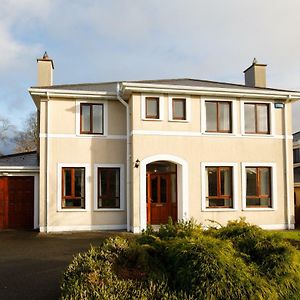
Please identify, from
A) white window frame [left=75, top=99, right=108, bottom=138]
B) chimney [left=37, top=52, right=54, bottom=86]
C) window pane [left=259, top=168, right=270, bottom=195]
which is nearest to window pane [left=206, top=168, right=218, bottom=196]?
window pane [left=259, top=168, right=270, bottom=195]

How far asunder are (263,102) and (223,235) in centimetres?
1033

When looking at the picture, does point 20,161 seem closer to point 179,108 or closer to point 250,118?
point 179,108

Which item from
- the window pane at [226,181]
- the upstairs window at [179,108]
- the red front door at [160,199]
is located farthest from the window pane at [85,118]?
the window pane at [226,181]

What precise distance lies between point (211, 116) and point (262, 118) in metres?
2.33

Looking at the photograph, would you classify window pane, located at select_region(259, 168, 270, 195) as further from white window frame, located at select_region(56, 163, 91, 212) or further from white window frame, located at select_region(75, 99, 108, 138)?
white window frame, located at select_region(56, 163, 91, 212)

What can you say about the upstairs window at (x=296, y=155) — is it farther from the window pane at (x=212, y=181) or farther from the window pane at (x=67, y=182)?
the window pane at (x=67, y=182)

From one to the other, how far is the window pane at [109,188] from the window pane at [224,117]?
15.5 feet

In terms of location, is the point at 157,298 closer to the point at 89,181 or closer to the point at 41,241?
the point at 41,241

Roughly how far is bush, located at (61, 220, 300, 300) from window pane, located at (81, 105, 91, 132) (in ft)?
30.9

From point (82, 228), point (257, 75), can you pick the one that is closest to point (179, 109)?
point (257, 75)

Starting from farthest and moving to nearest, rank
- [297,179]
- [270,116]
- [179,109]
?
[297,179] → [270,116] → [179,109]

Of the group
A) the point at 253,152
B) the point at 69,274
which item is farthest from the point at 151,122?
the point at 69,274

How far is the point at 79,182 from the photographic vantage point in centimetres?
1597

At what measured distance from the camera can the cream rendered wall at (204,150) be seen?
15281 millimetres
